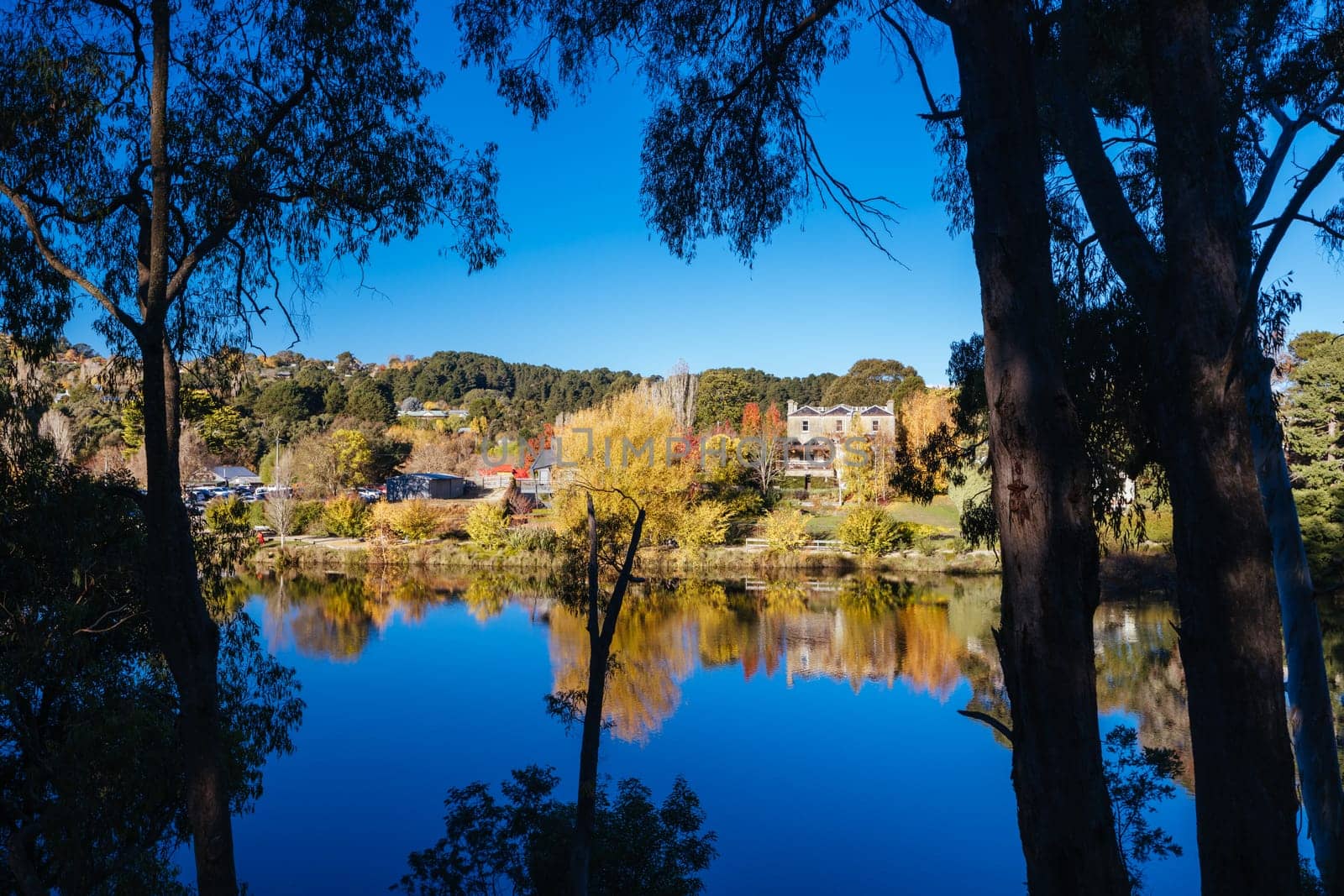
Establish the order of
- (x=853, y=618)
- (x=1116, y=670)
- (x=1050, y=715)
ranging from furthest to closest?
(x=853, y=618), (x=1116, y=670), (x=1050, y=715)

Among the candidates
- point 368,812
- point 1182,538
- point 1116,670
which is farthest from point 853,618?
point 1182,538

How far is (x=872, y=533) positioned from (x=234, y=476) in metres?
20.1

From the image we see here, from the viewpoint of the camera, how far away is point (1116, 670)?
10344 millimetres

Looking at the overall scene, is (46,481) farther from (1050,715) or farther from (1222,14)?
(1222,14)

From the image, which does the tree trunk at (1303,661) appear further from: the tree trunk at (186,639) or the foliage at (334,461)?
the foliage at (334,461)

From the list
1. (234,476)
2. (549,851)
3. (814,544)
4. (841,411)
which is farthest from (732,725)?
(841,411)

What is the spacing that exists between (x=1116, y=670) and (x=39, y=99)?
11390mm

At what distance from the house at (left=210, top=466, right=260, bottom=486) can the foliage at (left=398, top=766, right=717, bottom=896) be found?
24153 millimetres

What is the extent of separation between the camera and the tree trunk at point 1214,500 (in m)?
2.16

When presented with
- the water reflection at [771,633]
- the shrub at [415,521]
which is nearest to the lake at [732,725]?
the water reflection at [771,633]

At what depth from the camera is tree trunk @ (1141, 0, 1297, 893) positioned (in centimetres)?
216

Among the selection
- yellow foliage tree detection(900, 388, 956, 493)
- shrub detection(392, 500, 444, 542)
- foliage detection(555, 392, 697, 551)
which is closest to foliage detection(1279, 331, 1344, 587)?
yellow foliage tree detection(900, 388, 956, 493)

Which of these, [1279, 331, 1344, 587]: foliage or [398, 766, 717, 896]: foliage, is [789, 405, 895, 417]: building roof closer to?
[1279, 331, 1344, 587]: foliage

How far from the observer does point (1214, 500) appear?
89.0 inches
